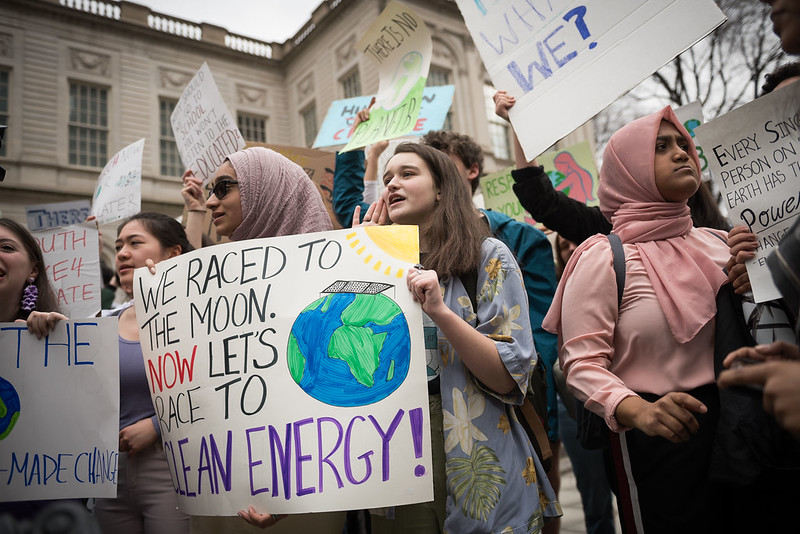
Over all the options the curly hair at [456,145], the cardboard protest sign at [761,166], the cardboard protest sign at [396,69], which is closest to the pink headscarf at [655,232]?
the cardboard protest sign at [761,166]

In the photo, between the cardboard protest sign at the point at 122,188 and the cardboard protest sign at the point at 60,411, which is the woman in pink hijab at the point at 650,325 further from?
the cardboard protest sign at the point at 122,188

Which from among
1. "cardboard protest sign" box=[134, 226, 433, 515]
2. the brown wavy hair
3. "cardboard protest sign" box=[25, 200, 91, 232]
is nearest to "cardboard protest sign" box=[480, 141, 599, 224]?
the brown wavy hair

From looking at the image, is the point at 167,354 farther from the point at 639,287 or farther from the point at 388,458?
the point at 639,287

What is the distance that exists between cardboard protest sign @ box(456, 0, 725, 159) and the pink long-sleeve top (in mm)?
440

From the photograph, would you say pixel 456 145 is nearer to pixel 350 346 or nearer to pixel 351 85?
pixel 350 346

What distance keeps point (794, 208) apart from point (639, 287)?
403mm

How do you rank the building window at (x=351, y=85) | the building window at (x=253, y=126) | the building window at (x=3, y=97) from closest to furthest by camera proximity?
the building window at (x=3, y=97) → the building window at (x=351, y=85) → the building window at (x=253, y=126)

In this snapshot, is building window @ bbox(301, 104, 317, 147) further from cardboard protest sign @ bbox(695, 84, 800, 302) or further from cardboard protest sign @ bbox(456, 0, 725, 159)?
cardboard protest sign @ bbox(695, 84, 800, 302)

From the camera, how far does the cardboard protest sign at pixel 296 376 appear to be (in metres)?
1.23

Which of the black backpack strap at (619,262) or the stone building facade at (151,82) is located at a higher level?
the stone building facade at (151,82)

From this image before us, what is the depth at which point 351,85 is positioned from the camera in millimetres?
15492

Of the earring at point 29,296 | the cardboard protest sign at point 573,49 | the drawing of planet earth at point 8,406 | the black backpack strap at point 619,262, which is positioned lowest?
the drawing of planet earth at point 8,406

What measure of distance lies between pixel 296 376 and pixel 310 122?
16.8m

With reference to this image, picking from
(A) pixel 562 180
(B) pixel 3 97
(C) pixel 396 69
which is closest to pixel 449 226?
(C) pixel 396 69
